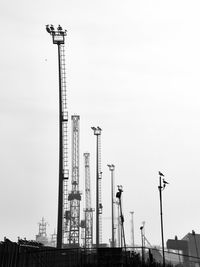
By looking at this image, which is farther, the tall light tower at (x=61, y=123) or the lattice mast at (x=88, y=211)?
the lattice mast at (x=88, y=211)

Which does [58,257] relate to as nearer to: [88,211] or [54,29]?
[54,29]

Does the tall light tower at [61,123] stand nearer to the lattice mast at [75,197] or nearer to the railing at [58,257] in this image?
the railing at [58,257]

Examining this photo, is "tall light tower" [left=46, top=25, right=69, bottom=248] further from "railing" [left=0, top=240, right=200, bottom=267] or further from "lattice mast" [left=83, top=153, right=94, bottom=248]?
"lattice mast" [left=83, top=153, right=94, bottom=248]

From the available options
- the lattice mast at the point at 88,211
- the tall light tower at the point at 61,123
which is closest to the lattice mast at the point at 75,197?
the lattice mast at the point at 88,211

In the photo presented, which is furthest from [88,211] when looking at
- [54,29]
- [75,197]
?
[54,29]

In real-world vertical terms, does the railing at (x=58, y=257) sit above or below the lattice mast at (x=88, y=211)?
below

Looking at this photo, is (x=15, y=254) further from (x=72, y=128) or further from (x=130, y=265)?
(x=72, y=128)

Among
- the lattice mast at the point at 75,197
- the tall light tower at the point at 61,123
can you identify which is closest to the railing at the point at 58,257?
the tall light tower at the point at 61,123

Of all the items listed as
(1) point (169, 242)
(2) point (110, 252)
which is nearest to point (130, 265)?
(2) point (110, 252)

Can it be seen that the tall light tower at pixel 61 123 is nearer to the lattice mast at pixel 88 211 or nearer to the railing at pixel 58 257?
the railing at pixel 58 257

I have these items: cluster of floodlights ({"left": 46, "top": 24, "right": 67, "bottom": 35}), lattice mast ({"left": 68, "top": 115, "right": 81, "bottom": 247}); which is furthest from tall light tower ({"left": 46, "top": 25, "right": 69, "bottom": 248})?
lattice mast ({"left": 68, "top": 115, "right": 81, "bottom": 247})

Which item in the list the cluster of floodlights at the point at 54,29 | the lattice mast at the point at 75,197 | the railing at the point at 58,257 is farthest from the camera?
the lattice mast at the point at 75,197

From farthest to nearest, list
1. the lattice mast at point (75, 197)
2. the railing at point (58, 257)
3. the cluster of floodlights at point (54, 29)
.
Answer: the lattice mast at point (75, 197) < the cluster of floodlights at point (54, 29) < the railing at point (58, 257)

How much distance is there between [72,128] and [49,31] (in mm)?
81983
